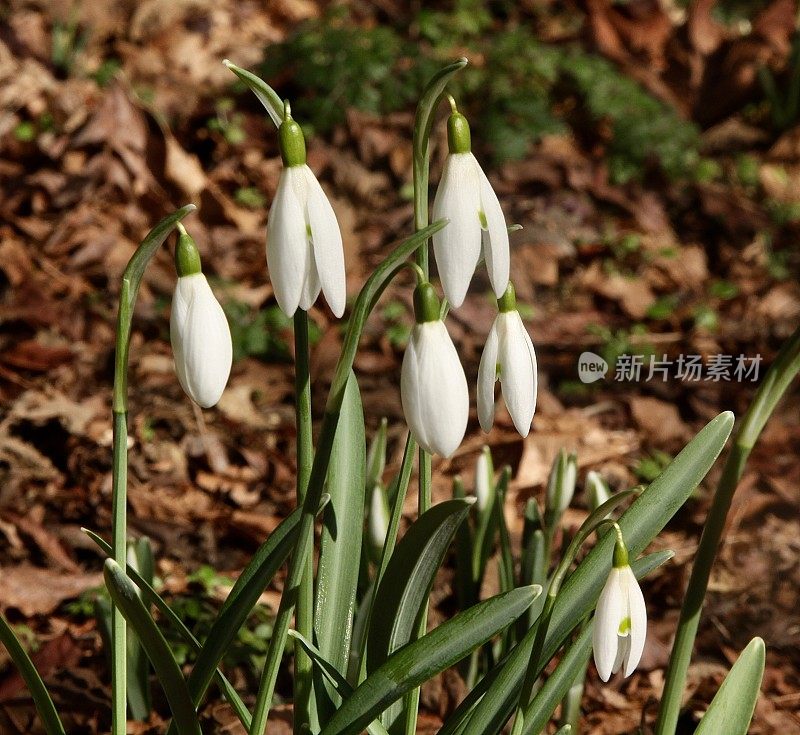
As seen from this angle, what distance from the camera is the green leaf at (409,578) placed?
4.26ft

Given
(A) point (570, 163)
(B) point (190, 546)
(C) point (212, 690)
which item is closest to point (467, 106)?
(A) point (570, 163)

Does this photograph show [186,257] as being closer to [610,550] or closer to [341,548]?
[341,548]

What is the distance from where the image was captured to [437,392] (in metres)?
1.08

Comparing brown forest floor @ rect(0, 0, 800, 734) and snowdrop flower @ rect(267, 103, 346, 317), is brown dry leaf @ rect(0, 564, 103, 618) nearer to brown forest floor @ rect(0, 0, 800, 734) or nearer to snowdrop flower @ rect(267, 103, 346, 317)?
brown forest floor @ rect(0, 0, 800, 734)

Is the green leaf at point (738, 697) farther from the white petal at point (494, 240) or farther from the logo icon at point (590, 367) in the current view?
the white petal at point (494, 240)

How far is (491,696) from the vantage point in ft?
4.35

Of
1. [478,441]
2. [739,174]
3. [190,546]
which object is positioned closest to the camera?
[190,546]

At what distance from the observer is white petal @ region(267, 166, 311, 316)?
109 cm

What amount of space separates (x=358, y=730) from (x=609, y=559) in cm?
38

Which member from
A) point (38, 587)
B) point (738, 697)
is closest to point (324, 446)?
point (738, 697)

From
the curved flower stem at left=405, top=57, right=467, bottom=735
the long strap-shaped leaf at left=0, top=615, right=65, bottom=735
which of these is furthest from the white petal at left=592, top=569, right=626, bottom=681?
the long strap-shaped leaf at left=0, top=615, right=65, bottom=735

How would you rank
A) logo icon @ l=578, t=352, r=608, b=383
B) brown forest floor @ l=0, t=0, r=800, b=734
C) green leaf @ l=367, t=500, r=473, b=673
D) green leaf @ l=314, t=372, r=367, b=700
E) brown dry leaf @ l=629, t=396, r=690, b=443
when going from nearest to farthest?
green leaf @ l=367, t=500, r=473, b=673, green leaf @ l=314, t=372, r=367, b=700, logo icon @ l=578, t=352, r=608, b=383, brown forest floor @ l=0, t=0, r=800, b=734, brown dry leaf @ l=629, t=396, r=690, b=443

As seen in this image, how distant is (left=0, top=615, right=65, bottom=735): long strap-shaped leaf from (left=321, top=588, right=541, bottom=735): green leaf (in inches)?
15.5

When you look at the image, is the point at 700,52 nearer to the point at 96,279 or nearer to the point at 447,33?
the point at 447,33
